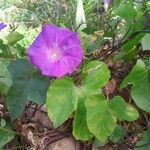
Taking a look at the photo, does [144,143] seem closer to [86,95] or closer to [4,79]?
[86,95]

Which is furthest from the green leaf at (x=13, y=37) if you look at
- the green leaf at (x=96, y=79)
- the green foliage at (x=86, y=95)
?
the green leaf at (x=96, y=79)

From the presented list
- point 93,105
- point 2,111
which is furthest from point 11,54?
point 93,105

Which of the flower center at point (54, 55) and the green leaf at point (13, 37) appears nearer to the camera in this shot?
the flower center at point (54, 55)

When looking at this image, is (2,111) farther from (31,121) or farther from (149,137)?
(149,137)

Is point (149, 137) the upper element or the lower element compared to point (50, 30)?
lower

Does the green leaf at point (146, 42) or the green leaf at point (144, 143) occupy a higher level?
the green leaf at point (146, 42)

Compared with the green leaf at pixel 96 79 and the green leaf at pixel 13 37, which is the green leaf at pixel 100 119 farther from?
the green leaf at pixel 13 37
